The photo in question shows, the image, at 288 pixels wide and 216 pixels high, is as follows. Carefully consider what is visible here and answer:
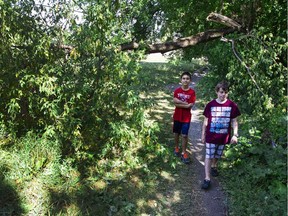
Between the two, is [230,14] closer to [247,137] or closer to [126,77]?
[247,137]

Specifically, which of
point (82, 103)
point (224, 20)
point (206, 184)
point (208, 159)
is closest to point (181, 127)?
point (208, 159)

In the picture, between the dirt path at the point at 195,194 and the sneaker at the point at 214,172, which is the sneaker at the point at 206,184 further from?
the sneaker at the point at 214,172

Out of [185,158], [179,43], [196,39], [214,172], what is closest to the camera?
[214,172]

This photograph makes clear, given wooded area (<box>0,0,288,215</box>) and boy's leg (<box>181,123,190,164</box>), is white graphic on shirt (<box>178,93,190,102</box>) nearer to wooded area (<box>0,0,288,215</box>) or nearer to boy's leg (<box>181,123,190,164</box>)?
boy's leg (<box>181,123,190,164</box>)

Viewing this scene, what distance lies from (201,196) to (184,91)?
176 cm

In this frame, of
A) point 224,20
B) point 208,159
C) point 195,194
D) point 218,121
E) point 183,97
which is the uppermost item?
point 224,20

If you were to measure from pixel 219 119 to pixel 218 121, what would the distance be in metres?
0.03

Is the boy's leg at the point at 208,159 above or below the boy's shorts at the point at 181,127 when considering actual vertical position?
below

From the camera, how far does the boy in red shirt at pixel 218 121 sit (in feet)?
13.3

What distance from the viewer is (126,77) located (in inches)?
156

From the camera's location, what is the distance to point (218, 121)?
411 centimetres

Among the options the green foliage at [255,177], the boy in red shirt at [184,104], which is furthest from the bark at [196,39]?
the green foliage at [255,177]

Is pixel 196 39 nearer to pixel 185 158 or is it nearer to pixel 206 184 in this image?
pixel 185 158

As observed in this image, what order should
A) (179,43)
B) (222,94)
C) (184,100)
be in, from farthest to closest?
(179,43), (184,100), (222,94)
